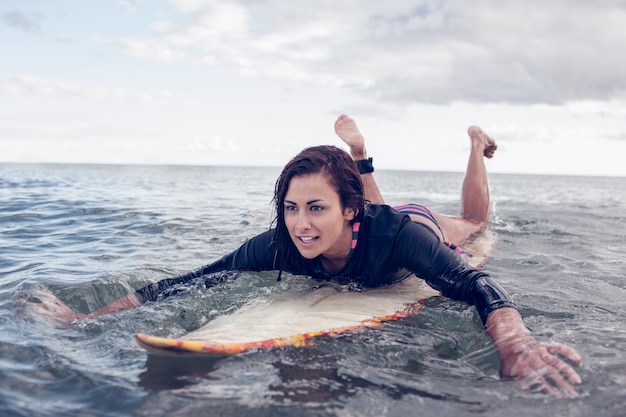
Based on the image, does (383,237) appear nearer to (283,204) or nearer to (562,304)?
(283,204)

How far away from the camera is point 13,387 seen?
262cm

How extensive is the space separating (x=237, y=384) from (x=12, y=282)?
3118 millimetres

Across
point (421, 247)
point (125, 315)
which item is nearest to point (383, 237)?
point (421, 247)

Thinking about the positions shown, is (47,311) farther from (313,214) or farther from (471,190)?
(471,190)

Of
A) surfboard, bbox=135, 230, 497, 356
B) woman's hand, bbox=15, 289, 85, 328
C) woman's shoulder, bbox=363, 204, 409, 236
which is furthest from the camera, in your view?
woman's shoulder, bbox=363, 204, 409, 236

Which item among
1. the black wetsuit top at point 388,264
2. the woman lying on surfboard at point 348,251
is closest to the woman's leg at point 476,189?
the black wetsuit top at point 388,264

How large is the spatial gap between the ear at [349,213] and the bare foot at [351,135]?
192 centimetres

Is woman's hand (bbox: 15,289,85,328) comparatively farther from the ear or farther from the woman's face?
the ear

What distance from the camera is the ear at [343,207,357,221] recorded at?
392 cm

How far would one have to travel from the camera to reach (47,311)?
3799mm

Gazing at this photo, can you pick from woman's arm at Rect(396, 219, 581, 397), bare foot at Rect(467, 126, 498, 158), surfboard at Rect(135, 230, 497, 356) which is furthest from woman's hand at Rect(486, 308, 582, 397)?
bare foot at Rect(467, 126, 498, 158)

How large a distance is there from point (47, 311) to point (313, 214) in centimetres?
204

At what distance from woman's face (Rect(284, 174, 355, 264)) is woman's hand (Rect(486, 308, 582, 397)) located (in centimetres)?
127

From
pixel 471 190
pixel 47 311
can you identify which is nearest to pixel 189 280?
pixel 47 311
